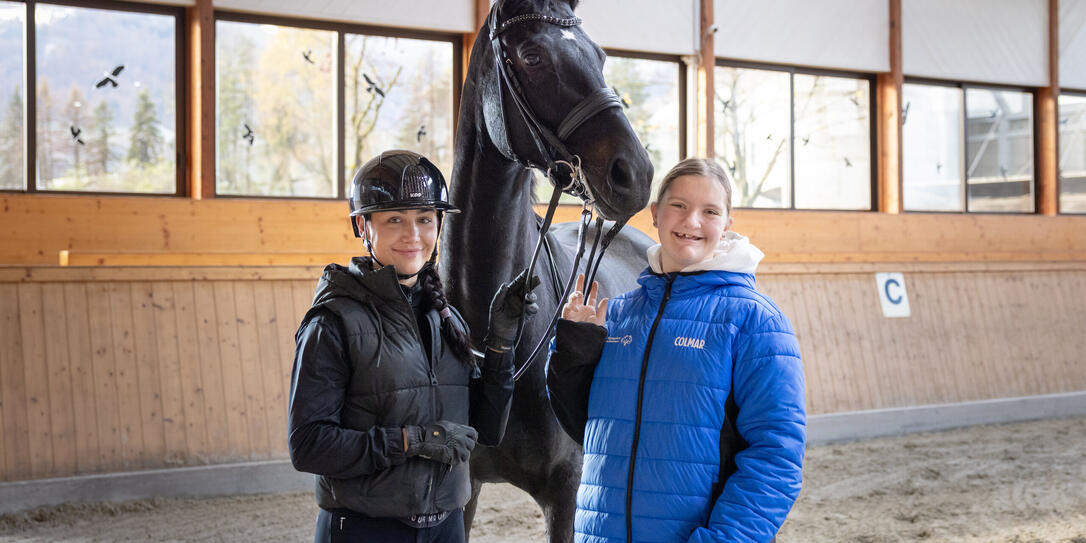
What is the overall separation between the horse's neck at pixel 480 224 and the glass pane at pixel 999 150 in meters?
8.29

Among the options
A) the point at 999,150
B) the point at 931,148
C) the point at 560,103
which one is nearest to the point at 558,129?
the point at 560,103

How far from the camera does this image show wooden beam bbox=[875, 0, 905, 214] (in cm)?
818

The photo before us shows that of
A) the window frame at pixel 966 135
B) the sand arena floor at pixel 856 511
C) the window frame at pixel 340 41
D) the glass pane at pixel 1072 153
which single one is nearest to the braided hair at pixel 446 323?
the sand arena floor at pixel 856 511

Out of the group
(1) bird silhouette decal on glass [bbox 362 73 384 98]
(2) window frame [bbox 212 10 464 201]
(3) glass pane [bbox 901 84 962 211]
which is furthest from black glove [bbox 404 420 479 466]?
(3) glass pane [bbox 901 84 962 211]

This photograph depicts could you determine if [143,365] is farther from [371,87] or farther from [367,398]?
[367,398]

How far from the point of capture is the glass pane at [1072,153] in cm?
936

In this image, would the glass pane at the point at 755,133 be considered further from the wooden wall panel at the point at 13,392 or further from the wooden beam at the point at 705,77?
the wooden wall panel at the point at 13,392

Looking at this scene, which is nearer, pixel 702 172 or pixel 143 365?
pixel 702 172

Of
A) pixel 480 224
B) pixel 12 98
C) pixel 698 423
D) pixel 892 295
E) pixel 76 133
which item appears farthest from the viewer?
pixel 892 295

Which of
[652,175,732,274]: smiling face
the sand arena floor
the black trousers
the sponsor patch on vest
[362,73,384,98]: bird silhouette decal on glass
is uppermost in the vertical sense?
[362,73,384,98]: bird silhouette decal on glass

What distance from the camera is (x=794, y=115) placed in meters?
8.20

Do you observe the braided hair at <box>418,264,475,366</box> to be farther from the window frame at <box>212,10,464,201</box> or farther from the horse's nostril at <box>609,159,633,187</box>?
the window frame at <box>212,10,464,201</box>

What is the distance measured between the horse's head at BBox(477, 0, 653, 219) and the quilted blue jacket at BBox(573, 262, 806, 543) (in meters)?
0.24

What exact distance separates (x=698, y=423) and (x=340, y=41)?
5.66 m
